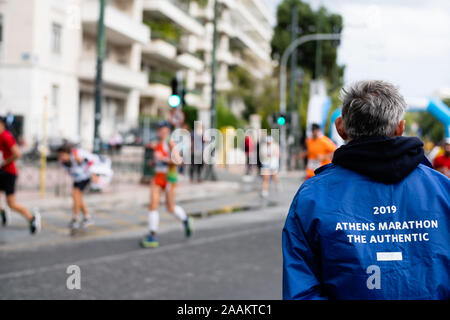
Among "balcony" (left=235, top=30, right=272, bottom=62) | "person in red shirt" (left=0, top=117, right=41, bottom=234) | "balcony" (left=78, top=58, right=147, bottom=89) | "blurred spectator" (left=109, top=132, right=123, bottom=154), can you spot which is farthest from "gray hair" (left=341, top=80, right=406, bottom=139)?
"balcony" (left=235, top=30, right=272, bottom=62)

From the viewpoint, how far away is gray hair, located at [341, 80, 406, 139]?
2021 mm

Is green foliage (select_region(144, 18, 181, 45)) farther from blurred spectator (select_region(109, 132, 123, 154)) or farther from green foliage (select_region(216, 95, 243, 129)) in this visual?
blurred spectator (select_region(109, 132, 123, 154))

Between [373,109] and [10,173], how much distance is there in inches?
315

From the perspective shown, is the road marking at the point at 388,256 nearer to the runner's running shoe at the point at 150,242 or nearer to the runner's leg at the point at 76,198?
the runner's running shoe at the point at 150,242

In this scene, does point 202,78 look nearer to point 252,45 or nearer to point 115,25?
point 252,45

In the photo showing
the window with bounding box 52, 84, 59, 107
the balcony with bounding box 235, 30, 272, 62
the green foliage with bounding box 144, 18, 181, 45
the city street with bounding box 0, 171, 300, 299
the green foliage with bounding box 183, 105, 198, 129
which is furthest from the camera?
the balcony with bounding box 235, 30, 272, 62

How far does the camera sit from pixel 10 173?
356 inches

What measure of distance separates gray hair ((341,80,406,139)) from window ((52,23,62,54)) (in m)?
28.1

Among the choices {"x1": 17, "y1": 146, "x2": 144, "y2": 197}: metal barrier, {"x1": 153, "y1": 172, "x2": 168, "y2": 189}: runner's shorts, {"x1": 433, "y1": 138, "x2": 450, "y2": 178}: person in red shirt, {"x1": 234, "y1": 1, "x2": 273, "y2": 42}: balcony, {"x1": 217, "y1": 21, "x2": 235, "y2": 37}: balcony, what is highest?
{"x1": 234, "y1": 1, "x2": 273, "y2": 42}: balcony

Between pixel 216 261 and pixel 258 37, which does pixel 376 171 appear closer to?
pixel 216 261

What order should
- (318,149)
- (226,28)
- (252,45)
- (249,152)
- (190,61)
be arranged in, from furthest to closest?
(252,45) < (226,28) < (190,61) < (249,152) < (318,149)

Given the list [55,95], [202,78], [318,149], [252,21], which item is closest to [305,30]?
[202,78]
